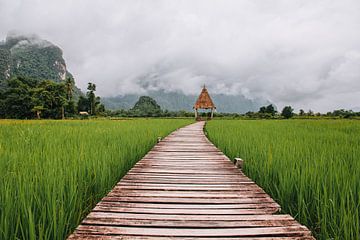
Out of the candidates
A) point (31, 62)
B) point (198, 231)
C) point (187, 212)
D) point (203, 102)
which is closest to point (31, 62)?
point (31, 62)

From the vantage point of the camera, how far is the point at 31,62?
95.9m

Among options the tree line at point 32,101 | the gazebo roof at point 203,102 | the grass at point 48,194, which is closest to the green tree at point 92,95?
the tree line at point 32,101

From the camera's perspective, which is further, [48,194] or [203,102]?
[203,102]

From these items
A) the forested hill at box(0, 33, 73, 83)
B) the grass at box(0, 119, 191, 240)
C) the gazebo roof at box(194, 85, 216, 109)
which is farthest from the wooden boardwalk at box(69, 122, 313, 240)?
the forested hill at box(0, 33, 73, 83)

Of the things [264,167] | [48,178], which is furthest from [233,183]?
[48,178]

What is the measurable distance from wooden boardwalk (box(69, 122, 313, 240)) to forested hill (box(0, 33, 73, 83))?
77006 mm

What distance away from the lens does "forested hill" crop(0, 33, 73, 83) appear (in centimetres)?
7882

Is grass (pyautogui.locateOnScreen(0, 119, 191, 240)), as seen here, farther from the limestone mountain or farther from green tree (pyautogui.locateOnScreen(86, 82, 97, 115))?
the limestone mountain

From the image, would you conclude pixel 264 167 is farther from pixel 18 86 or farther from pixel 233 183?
pixel 18 86

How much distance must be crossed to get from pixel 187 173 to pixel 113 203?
1.47 meters

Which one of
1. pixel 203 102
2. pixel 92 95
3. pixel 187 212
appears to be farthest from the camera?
pixel 92 95

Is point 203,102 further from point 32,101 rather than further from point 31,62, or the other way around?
point 31,62

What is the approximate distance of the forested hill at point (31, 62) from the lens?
78.8 meters

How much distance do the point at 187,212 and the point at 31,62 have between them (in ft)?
368
